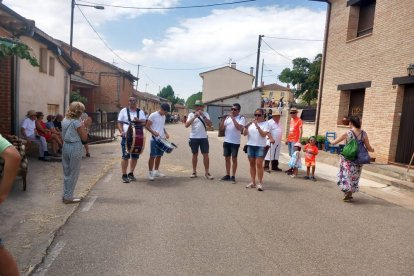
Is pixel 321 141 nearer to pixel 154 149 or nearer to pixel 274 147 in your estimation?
pixel 274 147

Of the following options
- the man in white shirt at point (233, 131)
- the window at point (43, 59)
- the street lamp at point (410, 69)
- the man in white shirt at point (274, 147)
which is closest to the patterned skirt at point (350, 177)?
the man in white shirt at point (233, 131)

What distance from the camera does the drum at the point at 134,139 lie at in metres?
7.31

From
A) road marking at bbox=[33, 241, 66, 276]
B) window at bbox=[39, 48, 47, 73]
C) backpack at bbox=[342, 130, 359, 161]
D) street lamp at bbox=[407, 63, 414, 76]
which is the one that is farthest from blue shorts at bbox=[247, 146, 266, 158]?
window at bbox=[39, 48, 47, 73]

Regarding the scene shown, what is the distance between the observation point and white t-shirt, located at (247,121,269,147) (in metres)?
7.27

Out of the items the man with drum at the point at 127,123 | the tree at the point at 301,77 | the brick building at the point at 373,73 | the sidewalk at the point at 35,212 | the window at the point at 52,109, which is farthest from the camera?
the tree at the point at 301,77

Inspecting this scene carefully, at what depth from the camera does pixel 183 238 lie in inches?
174

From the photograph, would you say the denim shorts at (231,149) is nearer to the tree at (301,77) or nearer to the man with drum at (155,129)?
the man with drum at (155,129)

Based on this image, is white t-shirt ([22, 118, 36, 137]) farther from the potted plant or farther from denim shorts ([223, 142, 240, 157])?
the potted plant

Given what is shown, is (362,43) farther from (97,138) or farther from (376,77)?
(97,138)

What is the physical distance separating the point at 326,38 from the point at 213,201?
11.5m

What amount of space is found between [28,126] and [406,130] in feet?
36.6

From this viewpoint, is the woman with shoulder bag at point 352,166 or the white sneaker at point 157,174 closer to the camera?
the woman with shoulder bag at point 352,166

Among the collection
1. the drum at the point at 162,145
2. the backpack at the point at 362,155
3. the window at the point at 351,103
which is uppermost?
the window at the point at 351,103

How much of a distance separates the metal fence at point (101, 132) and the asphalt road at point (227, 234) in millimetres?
10638
